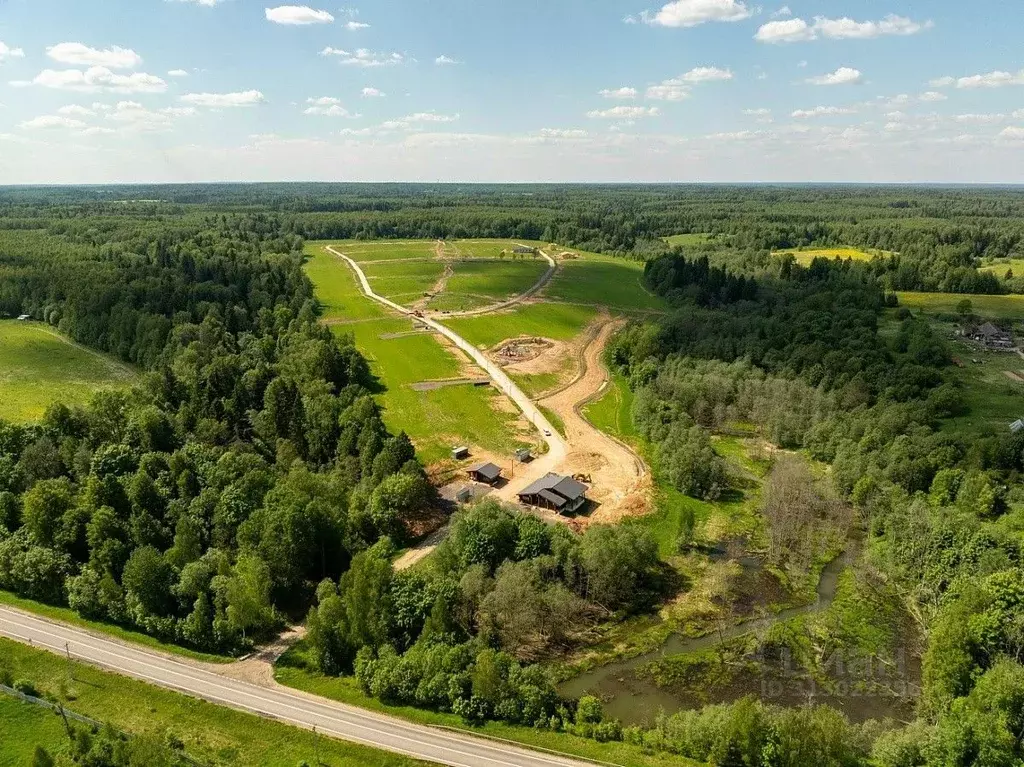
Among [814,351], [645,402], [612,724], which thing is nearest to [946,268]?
[814,351]

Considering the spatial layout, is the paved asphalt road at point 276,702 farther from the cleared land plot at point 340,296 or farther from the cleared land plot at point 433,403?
the cleared land plot at point 340,296

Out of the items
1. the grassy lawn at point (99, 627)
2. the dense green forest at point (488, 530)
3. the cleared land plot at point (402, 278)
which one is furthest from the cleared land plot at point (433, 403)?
the cleared land plot at point (402, 278)

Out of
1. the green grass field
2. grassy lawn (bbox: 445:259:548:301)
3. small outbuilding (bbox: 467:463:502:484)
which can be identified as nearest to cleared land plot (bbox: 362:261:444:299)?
grassy lawn (bbox: 445:259:548:301)

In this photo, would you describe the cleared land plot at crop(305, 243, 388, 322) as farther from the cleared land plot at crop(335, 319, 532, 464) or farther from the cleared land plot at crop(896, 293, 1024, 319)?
the cleared land plot at crop(896, 293, 1024, 319)

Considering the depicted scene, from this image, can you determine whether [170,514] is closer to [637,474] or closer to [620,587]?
[620,587]

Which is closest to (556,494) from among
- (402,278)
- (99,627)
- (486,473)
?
(486,473)
